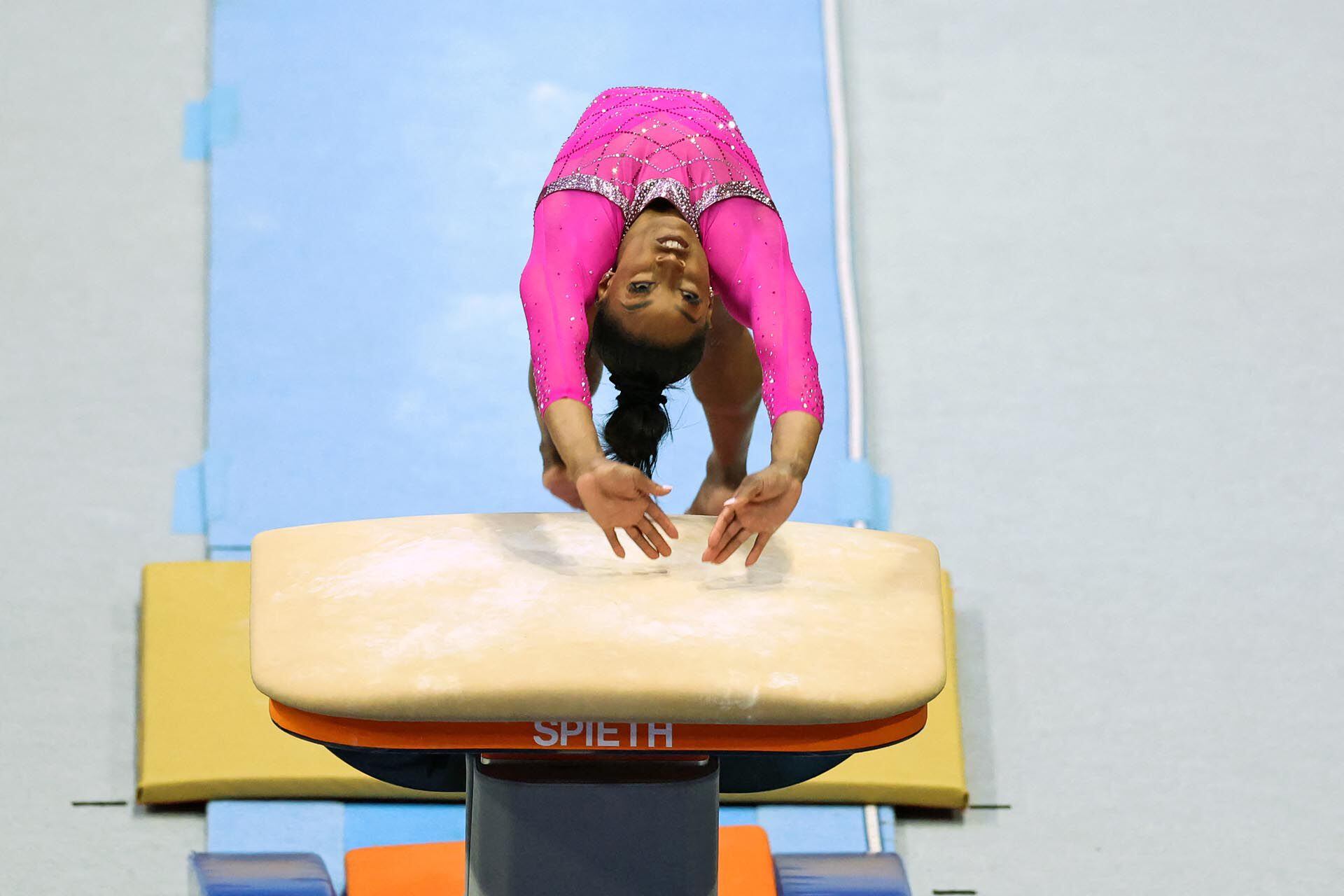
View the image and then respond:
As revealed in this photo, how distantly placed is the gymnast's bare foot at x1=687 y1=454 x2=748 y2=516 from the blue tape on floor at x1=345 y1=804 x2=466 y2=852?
599 mm

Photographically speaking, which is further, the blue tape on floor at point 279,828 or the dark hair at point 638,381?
the blue tape on floor at point 279,828

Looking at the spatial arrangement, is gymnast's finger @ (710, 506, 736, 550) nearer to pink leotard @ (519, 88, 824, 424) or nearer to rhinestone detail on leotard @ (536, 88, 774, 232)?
pink leotard @ (519, 88, 824, 424)

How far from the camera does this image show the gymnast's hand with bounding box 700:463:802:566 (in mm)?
1628

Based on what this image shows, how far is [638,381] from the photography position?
6.37ft

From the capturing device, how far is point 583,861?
1614 millimetres

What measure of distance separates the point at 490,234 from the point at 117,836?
1.41 m

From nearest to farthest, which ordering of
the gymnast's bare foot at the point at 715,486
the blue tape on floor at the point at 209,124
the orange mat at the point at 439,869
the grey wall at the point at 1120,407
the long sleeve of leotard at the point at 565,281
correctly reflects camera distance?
1. the long sleeve of leotard at the point at 565,281
2. the orange mat at the point at 439,869
3. the gymnast's bare foot at the point at 715,486
4. the grey wall at the point at 1120,407
5. the blue tape on floor at the point at 209,124

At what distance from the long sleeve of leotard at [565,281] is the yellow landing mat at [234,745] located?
90cm

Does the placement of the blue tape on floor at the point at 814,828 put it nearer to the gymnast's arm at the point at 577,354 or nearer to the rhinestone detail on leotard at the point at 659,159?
the gymnast's arm at the point at 577,354

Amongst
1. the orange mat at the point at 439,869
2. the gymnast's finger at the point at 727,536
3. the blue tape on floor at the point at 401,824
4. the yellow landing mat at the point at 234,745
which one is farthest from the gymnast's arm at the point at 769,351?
the blue tape on floor at the point at 401,824

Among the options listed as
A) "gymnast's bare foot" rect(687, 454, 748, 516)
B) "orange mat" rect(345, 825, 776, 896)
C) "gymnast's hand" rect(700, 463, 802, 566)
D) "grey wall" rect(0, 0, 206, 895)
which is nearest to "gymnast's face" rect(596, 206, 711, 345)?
"gymnast's hand" rect(700, 463, 802, 566)

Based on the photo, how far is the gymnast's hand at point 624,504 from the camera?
1.60 m

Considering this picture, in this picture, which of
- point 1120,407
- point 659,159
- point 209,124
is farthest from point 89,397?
point 1120,407

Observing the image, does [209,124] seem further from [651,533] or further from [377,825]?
[651,533]
